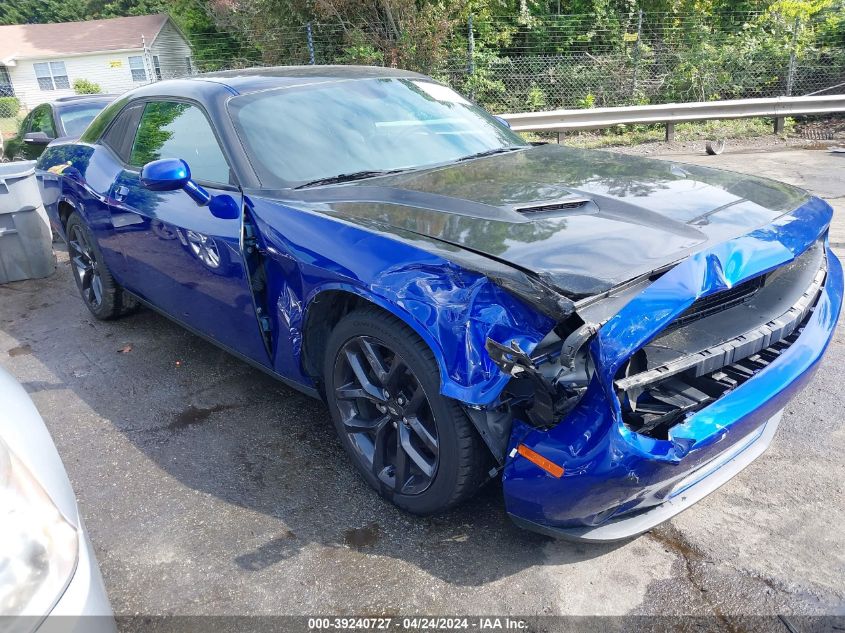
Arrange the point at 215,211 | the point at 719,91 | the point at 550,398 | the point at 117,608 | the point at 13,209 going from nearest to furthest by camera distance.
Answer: the point at 550,398, the point at 117,608, the point at 215,211, the point at 13,209, the point at 719,91

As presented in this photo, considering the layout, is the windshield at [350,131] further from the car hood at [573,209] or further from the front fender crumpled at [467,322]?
the front fender crumpled at [467,322]

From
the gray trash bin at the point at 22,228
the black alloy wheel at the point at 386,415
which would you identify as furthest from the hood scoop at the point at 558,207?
the gray trash bin at the point at 22,228

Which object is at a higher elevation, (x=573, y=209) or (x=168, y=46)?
(x=168, y=46)

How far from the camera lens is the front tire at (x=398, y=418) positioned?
224 centimetres

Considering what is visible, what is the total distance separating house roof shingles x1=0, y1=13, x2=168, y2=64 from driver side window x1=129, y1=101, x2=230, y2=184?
36565mm

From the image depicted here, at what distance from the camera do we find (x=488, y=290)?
2059 mm

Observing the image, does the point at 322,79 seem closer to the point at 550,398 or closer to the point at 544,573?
the point at 550,398

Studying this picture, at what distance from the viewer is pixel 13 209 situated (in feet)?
19.0

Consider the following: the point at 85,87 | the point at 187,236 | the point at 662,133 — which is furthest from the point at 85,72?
the point at 187,236

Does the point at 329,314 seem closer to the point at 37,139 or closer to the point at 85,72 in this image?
the point at 37,139

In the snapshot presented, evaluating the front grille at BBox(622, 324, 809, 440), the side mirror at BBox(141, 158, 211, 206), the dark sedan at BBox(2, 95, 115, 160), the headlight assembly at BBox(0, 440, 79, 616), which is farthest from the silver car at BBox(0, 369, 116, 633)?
the dark sedan at BBox(2, 95, 115, 160)

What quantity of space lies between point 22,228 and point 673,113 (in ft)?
32.1

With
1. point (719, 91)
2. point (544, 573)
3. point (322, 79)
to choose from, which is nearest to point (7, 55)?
point (719, 91)

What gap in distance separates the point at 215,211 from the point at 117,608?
5.57ft
